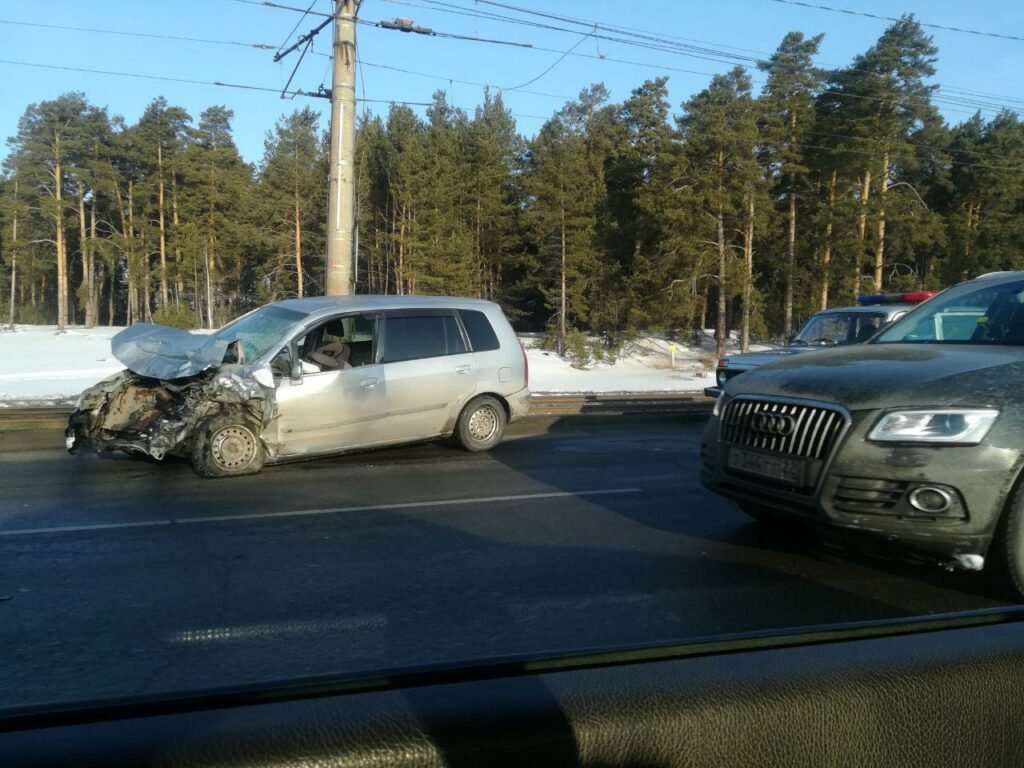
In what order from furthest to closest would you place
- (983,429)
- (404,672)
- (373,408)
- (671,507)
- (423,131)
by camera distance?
(423,131), (373,408), (671,507), (983,429), (404,672)

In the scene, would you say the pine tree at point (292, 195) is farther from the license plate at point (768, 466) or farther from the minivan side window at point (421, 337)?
the license plate at point (768, 466)

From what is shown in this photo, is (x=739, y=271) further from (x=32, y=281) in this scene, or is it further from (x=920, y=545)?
(x=32, y=281)

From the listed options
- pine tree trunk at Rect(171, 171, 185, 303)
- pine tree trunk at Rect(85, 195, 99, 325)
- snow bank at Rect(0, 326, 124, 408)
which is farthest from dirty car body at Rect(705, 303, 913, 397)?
pine tree trunk at Rect(85, 195, 99, 325)

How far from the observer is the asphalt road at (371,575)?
395 cm

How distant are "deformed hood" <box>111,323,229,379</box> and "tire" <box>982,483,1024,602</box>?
7.15 m

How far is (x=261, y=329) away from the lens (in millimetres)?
9141

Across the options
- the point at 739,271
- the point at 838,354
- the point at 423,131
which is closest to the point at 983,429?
the point at 838,354

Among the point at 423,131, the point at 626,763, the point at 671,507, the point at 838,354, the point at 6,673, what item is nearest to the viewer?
the point at 626,763

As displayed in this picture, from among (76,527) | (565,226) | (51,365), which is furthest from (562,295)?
(76,527)

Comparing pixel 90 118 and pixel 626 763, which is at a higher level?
pixel 90 118

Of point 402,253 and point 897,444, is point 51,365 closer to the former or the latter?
point 402,253

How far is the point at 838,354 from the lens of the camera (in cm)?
557

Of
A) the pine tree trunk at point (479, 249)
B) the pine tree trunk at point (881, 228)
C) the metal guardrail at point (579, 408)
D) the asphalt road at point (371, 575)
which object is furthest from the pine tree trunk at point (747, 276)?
the asphalt road at point (371, 575)

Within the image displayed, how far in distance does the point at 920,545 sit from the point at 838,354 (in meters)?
1.64
